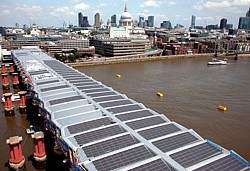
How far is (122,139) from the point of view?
6.94 meters

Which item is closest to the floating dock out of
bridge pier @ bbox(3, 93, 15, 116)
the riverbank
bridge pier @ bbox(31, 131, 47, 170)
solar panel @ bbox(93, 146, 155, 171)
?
solar panel @ bbox(93, 146, 155, 171)

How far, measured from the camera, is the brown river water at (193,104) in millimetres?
10805

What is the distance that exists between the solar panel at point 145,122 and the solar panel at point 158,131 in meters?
0.42

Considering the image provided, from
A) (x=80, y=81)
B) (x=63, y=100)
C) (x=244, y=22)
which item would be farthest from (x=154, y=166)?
(x=244, y=22)

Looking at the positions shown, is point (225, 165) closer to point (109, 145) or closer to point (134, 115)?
point (109, 145)

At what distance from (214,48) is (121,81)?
37318 millimetres

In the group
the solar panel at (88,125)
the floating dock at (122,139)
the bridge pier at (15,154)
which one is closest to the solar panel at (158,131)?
the floating dock at (122,139)

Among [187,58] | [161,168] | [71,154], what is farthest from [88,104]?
[187,58]

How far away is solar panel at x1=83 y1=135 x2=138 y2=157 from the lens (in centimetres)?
631

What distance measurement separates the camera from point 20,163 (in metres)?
8.46

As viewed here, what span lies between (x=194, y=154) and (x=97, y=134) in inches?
128

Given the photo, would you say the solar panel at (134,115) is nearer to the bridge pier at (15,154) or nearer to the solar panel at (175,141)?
the solar panel at (175,141)

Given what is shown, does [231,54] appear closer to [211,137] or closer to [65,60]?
[65,60]

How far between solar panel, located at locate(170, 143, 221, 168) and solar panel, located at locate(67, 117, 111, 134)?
306cm
